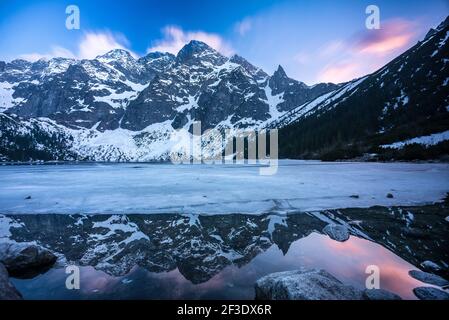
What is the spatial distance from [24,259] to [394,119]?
99540 mm

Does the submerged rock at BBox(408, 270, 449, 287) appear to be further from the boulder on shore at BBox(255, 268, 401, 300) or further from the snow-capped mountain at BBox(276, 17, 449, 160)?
the snow-capped mountain at BBox(276, 17, 449, 160)

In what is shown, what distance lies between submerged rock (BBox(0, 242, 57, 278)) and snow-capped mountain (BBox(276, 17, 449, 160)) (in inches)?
2107

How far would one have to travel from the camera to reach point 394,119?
274 ft

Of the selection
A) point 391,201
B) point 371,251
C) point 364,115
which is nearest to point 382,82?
point 364,115

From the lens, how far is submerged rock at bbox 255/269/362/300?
4.24m

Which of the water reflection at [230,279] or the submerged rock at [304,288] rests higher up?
the submerged rock at [304,288]

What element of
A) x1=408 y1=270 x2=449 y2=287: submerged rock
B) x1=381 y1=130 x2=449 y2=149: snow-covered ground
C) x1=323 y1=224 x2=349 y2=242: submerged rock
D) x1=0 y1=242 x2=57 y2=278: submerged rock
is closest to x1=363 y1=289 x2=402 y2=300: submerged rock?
x1=408 y1=270 x2=449 y2=287: submerged rock

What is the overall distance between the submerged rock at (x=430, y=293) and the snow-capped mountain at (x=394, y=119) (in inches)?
1923

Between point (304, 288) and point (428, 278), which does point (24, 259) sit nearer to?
point (304, 288)

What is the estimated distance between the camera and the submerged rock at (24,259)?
623 cm

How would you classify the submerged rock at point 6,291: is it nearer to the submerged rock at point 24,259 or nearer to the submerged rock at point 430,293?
the submerged rock at point 24,259

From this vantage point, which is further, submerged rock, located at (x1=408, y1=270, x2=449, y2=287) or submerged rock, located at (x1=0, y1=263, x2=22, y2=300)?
submerged rock, located at (x1=408, y1=270, x2=449, y2=287)

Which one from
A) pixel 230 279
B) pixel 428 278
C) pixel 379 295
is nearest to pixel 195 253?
pixel 230 279

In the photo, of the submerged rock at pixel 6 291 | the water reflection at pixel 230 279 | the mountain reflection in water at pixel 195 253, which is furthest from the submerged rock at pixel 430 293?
the submerged rock at pixel 6 291
